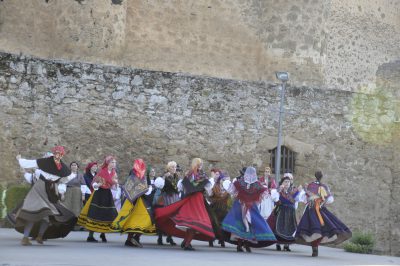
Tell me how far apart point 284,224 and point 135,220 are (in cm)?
263

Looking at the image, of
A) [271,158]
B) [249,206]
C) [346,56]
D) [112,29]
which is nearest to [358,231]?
[271,158]

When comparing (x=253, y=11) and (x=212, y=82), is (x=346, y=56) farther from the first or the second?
(x=212, y=82)

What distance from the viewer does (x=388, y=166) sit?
17.7 m

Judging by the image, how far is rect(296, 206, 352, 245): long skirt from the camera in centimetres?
1245

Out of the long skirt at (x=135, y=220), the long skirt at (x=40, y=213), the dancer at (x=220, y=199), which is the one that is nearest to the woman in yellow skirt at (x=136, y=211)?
the long skirt at (x=135, y=220)

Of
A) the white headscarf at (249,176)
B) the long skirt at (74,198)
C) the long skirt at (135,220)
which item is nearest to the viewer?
the long skirt at (135,220)

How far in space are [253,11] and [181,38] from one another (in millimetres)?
2296

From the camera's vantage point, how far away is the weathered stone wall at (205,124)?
1520 cm

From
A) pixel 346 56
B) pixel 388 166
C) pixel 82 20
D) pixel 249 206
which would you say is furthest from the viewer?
pixel 346 56

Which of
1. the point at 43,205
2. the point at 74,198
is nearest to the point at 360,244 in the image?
the point at 74,198

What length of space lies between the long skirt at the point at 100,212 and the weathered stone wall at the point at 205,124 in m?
3.21

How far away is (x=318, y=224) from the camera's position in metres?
12.4

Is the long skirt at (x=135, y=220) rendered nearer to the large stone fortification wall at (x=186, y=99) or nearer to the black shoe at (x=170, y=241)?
the black shoe at (x=170, y=241)

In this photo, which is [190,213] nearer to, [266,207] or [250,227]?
[250,227]
